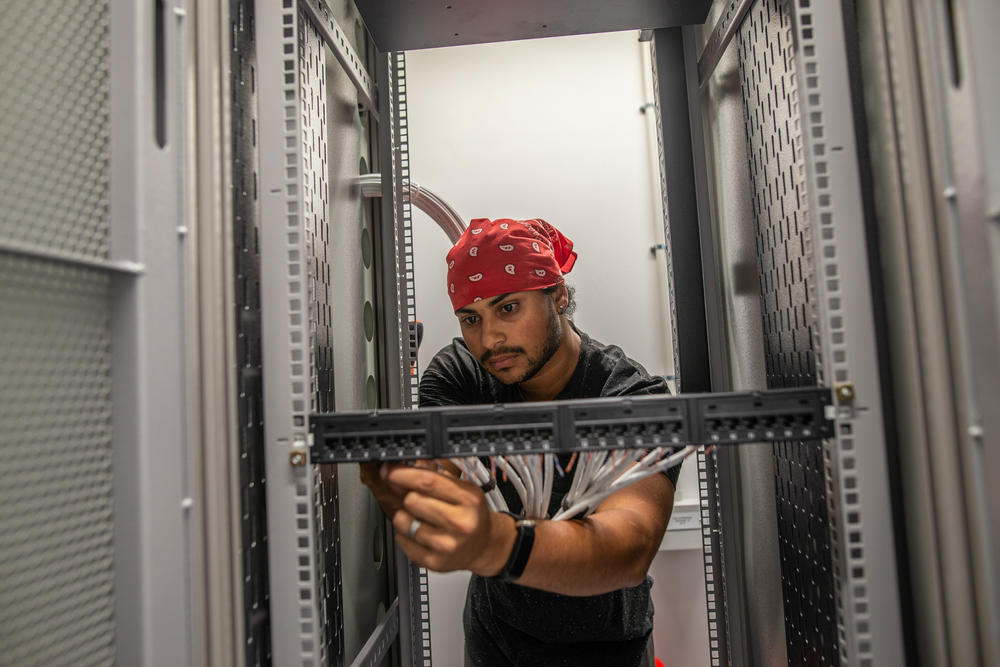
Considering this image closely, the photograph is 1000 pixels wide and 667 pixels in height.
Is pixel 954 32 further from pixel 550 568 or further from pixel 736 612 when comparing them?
pixel 736 612

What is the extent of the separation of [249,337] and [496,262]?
0.62 meters

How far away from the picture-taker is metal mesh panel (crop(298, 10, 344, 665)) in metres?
0.79

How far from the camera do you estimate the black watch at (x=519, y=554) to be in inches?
26.4

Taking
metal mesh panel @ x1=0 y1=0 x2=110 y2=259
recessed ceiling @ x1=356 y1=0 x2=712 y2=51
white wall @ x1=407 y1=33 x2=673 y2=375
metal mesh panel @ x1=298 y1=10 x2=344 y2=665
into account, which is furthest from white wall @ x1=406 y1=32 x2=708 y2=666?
metal mesh panel @ x1=0 y1=0 x2=110 y2=259

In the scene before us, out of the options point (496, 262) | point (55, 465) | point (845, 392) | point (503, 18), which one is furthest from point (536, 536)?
point (503, 18)

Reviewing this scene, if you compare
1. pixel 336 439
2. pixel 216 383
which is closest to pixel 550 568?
pixel 336 439

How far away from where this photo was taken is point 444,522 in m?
0.61

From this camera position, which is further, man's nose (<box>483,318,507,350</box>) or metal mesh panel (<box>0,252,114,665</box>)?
man's nose (<box>483,318,507,350</box>)

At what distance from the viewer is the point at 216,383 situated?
0.58 m

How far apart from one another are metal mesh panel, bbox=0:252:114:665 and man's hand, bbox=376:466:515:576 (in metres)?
0.28

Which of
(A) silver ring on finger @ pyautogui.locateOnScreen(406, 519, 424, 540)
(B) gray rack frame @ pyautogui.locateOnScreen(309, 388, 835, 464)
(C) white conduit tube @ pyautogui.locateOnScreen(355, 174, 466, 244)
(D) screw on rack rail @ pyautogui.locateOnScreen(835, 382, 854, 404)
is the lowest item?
(A) silver ring on finger @ pyautogui.locateOnScreen(406, 519, 424, 540)

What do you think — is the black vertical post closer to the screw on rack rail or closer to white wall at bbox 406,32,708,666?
white wall at bbox 406,32,708,666

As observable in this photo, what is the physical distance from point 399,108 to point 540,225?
1.30 feet

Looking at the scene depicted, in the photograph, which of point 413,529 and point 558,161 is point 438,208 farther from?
point 413,529
